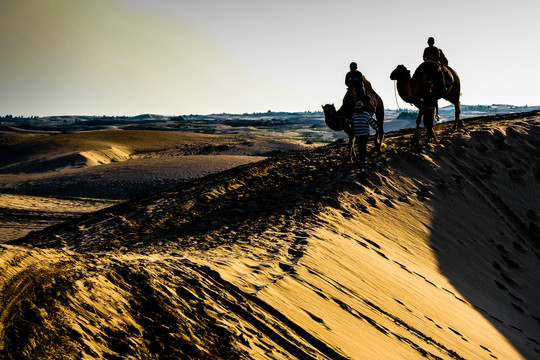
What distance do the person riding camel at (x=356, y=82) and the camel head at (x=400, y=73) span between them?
2.69m

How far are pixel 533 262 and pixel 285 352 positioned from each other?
8.29 meters

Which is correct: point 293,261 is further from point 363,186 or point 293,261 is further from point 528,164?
point 528,164

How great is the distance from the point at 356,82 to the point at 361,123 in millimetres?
1012

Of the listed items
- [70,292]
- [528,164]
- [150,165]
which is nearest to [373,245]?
[70,292]

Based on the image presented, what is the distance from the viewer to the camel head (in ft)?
50.1

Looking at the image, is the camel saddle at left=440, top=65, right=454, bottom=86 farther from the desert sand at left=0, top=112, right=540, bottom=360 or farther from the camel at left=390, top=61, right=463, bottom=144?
the desert sand at left=0, top=112, right=540, bottom=360

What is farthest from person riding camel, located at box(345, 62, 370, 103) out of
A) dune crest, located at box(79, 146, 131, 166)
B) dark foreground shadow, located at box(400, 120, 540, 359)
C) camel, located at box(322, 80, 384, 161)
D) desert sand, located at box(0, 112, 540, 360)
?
dune crest, located at box(79, 146, 131, 166)

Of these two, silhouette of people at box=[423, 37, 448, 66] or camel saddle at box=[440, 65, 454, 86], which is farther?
camel saddle at box=[440, 65, 454, 86]

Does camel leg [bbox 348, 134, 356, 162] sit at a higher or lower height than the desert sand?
higher

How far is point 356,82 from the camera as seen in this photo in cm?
1294

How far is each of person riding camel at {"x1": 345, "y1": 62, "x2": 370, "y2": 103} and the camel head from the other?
8.83 feet

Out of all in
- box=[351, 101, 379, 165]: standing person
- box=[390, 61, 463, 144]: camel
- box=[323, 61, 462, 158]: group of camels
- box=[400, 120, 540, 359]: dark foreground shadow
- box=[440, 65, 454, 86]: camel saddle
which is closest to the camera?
box=[400, 120, 540, 359]: dark foreground shadow

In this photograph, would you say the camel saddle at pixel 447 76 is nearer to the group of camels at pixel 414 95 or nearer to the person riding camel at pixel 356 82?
the group of camels at pixel 414 95

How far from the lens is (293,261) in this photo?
719cm
